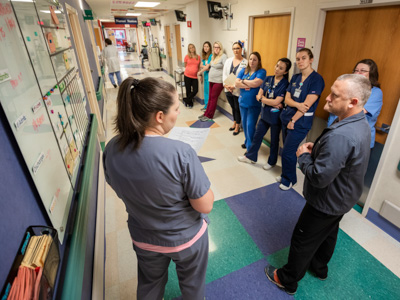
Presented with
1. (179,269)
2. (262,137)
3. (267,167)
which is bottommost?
(267,167)

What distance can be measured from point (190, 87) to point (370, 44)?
4.25 metres

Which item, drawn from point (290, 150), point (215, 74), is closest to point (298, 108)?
point (290, 150)

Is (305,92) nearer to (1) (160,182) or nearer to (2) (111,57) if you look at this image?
(1) (160,182)

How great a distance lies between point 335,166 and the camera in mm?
1283

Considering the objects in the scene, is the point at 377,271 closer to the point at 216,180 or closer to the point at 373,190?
the point at 373,190

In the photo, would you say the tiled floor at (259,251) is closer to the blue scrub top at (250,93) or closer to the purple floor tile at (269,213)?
the purple floor tile at (269,213)

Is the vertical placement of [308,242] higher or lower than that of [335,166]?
lower

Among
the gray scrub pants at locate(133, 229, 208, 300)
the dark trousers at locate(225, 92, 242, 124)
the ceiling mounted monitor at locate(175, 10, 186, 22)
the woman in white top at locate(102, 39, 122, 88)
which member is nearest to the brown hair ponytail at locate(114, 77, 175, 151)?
the gray scrub pants at locate(133, 229, 208, 300)

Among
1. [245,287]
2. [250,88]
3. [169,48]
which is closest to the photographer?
[245,287]

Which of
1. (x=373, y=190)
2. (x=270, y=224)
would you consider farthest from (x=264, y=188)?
(x=373, y=190)

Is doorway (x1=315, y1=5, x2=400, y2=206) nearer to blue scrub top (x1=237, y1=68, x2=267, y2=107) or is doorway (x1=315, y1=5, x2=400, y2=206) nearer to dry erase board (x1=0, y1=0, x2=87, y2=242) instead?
blue scrub top (x1=237, y1=68, x2=267, y2=107)

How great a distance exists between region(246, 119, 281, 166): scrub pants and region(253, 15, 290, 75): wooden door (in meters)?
1.04

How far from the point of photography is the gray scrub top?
89cm

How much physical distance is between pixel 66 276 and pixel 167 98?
941 mm
